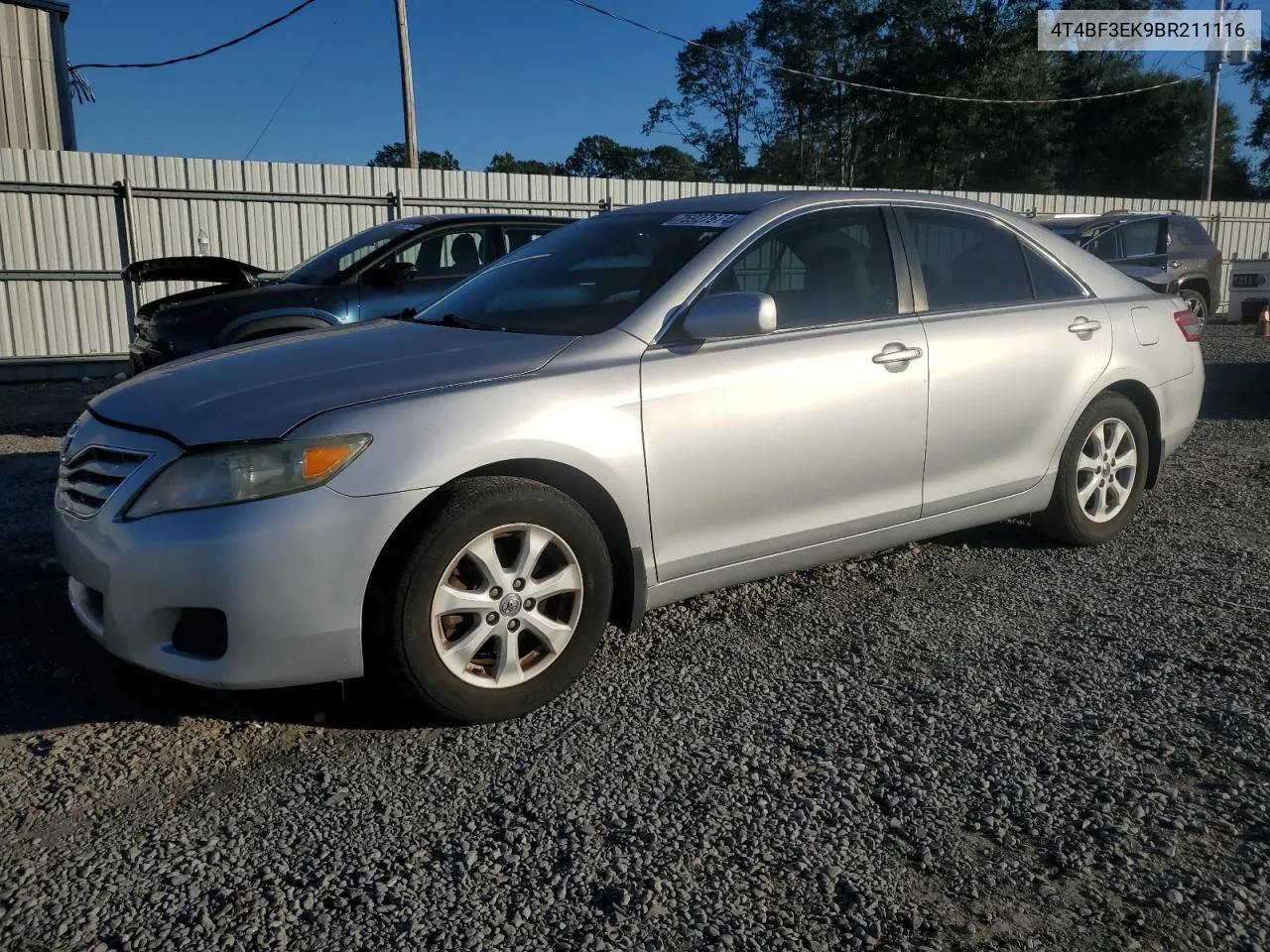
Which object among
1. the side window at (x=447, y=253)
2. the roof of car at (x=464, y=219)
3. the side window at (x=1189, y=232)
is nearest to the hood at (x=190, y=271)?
the side window at (x=447, y=253)

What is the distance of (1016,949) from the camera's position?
6.92ft

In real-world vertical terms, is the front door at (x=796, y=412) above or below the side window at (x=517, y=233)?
below

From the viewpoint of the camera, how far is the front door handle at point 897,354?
3.92m

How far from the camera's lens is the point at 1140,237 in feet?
44.6

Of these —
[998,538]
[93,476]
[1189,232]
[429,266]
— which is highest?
[1189,232]

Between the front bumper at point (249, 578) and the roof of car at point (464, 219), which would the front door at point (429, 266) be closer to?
Result: the roof of car at point (464, 219)

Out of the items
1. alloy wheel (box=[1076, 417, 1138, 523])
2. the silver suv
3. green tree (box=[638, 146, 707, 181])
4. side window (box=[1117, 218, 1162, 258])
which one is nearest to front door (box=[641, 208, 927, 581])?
alloy wheel (box=[1076, 417, 1138, 523])

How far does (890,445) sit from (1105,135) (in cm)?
4432

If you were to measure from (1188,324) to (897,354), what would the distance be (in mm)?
2107

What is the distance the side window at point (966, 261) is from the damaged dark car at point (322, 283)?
3.19 metres

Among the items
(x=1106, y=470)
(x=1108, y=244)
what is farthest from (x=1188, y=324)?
(x=1108, y=244)

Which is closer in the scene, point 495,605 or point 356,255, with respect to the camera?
point 495,605

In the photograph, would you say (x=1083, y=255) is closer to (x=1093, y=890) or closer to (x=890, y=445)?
(x=890, y=445)

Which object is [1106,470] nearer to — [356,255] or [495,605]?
[495,605]
